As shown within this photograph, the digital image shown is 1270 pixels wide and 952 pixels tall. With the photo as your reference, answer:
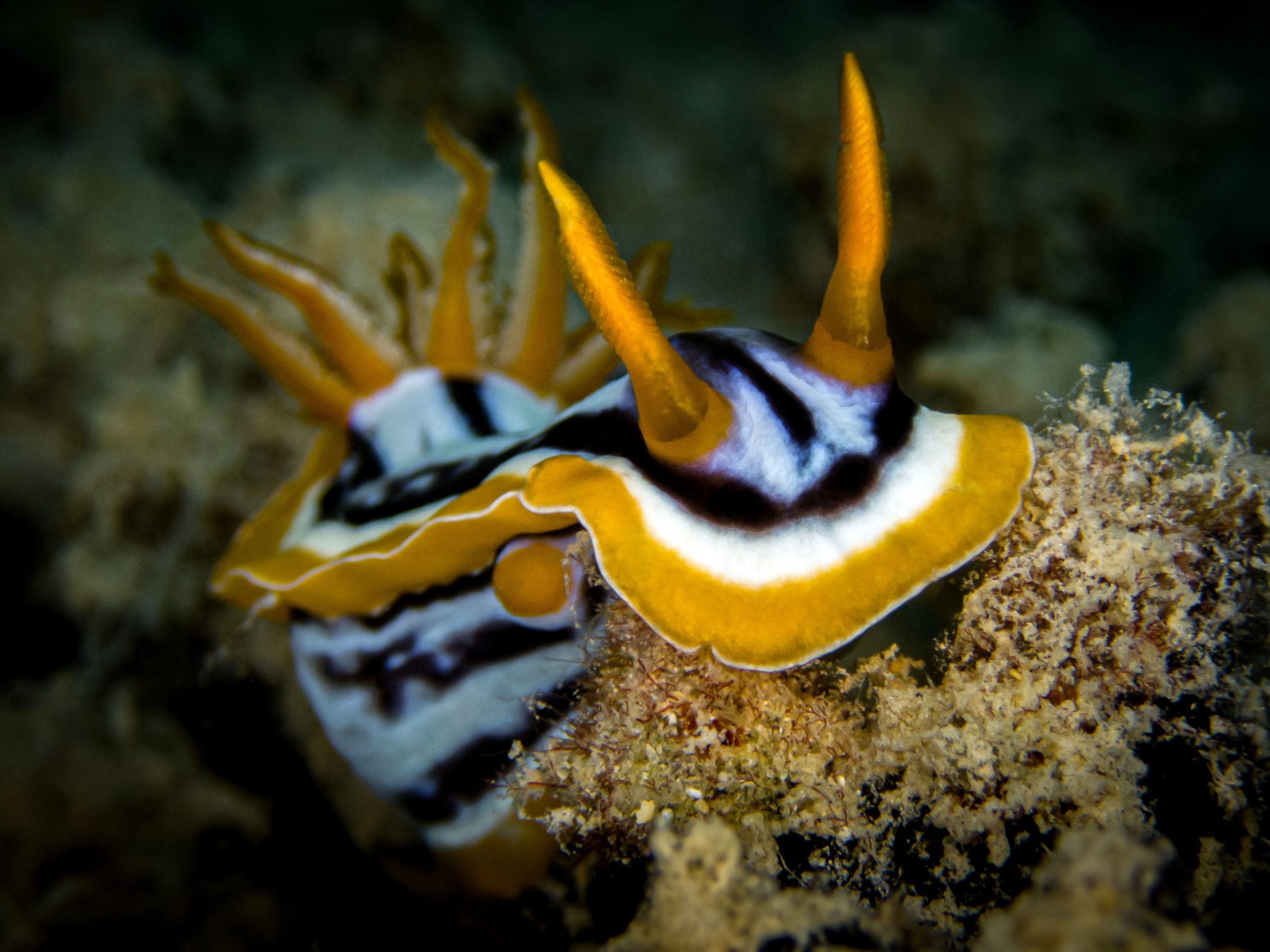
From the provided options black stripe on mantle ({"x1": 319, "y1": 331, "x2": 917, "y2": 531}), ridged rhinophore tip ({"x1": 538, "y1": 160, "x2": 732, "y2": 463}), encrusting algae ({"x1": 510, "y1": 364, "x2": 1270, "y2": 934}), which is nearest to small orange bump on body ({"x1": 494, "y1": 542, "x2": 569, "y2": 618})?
black stripe on mantle ({"x1": 319, "y1": 331, "x2": 917, "y2": 531})

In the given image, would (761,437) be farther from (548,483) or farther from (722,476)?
(548,483)

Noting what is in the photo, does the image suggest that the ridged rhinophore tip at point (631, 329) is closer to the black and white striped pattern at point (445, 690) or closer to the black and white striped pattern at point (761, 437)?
the black and white striped pattern at point (761, 437)

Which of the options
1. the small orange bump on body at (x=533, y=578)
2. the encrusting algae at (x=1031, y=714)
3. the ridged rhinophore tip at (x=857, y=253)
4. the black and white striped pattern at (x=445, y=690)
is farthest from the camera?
the black and white striped pattern at (x=445, y=690)

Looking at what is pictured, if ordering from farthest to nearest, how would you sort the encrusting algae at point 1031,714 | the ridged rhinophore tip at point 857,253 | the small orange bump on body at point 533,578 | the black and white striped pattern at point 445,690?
the black and white striped pattern at point 445,690
the small orange bump on body at point 533,578
the ridged rhinophore tip at point 857,253
the encrusting algae at point 1031,714

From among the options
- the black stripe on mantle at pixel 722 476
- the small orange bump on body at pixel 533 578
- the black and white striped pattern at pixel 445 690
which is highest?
the black stripe on mantle at pixel 722 476

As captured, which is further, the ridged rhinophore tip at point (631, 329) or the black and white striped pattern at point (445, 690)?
the black and white striped pattern at point (445, 690)

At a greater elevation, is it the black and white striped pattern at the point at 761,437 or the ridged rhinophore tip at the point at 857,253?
the ridged rhinophore tip at the point at 857,253

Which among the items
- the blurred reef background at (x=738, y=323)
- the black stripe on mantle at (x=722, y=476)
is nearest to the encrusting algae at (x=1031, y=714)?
the blurred reef background at (x=738, y=323)

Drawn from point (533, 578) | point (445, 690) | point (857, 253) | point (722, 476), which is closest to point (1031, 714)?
point (722, 476)
